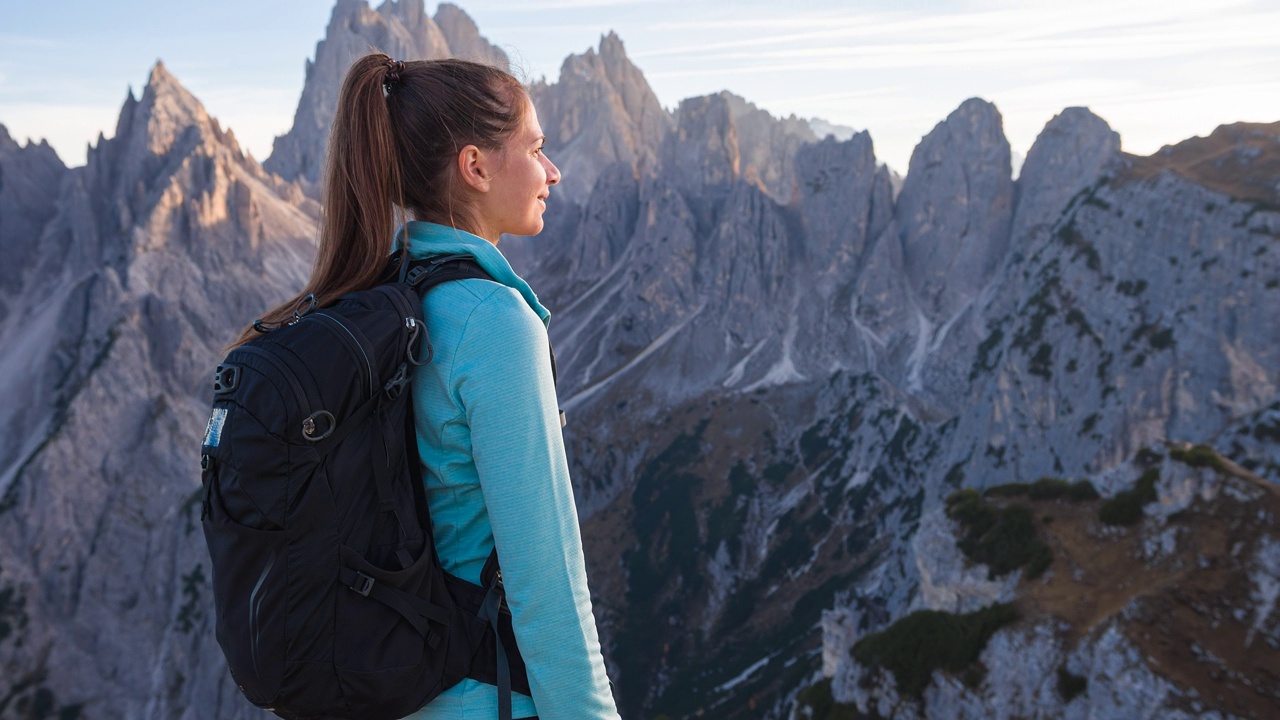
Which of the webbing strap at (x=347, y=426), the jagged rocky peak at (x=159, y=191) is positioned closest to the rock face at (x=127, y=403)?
the jagged rocky peak at (x=159, y=191)

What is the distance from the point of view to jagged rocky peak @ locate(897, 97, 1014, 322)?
453 feet

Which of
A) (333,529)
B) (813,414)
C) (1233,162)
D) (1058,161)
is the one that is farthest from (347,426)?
(1058,161)

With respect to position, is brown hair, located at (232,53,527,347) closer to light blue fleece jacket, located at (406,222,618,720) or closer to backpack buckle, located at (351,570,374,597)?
light blue fleece jacket, located at (406,222,618,720)

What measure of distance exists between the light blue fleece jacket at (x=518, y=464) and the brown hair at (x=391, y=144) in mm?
568

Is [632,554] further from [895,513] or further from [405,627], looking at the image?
[405,627]

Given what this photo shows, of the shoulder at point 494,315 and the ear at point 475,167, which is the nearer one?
the shoulder at point 494,315

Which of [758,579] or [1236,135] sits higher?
[1236,135]

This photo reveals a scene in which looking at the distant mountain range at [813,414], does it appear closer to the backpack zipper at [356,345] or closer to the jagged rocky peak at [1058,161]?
the jagged rocky peak at [1058,161]

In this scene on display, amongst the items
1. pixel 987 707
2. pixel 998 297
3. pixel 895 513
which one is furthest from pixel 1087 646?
pixel 998 297

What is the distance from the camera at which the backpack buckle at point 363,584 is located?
314cm

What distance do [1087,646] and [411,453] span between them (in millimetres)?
31796

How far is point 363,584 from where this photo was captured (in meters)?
3.15

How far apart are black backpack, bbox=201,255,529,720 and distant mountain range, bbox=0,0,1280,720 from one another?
2922cm

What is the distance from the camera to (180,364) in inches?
4882
